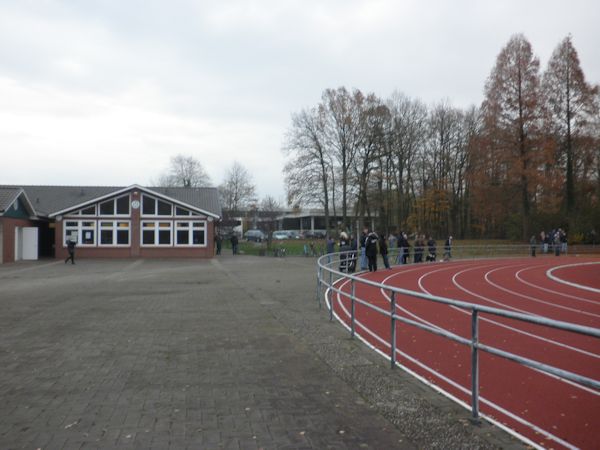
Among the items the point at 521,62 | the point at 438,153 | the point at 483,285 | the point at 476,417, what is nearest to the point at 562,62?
the point at 521,62

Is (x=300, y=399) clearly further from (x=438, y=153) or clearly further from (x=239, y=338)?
(x=438, y=153)

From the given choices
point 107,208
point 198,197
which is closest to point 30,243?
point 107,208

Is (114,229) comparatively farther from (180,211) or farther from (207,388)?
(207,388)

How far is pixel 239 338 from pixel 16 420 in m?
4.19

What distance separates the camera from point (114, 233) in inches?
1511

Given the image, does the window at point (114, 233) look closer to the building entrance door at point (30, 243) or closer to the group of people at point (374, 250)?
the building entrance door at point (30, 243)

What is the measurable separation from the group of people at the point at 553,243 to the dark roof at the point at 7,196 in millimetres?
31931

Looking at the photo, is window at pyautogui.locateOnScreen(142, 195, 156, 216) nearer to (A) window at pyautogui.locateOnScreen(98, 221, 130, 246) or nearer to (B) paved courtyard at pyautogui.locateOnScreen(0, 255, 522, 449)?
(A) window at pyautogui.locateOnScreen(98, 221, 130, 246)

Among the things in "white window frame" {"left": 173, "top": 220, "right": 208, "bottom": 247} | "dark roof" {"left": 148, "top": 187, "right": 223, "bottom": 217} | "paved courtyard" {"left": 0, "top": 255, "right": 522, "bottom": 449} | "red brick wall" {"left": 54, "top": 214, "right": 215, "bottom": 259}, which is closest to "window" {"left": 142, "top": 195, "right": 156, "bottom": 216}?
"red brick wall" {"left": 54, "top": 214, "right": 215, "bottom": 259}

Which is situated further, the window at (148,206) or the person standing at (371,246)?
the window at (148,206)

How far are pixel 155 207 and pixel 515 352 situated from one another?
111 ft

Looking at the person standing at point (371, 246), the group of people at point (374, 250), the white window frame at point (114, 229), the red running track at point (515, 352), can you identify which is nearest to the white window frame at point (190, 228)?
the white window frame at point (114, 229)

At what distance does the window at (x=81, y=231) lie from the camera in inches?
1490

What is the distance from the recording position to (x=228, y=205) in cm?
7275
